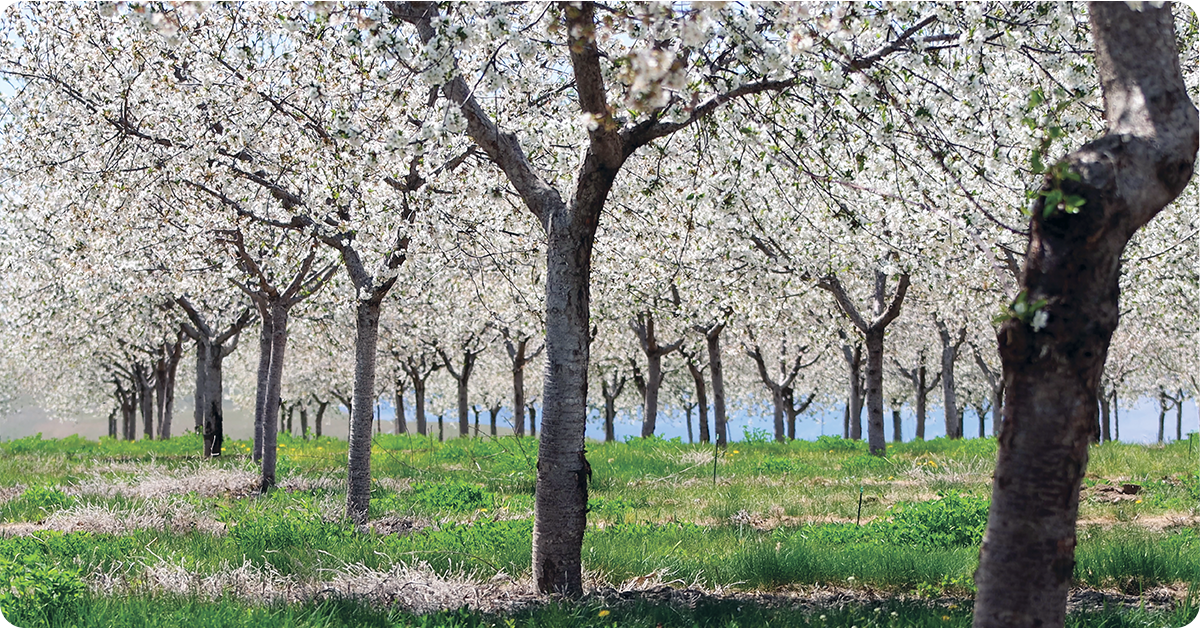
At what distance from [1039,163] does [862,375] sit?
131 feet

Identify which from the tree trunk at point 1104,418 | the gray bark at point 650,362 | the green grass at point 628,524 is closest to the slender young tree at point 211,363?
the green grass at point 628,524

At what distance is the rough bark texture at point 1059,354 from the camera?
9.59 feet

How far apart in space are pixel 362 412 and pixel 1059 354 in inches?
278

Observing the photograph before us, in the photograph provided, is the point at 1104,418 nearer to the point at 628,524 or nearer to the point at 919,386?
the point at 919,386

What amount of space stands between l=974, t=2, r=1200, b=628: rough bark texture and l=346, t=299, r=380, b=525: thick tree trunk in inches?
263

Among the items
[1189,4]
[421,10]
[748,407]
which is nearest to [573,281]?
[421,10]

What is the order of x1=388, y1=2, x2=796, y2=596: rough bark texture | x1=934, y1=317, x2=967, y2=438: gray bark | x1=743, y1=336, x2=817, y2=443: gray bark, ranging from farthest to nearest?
x1=743, y1=336, x2=817, y2=443: gray bark < x1=934, y1=317, x2=967, y2=438: gray bark < x1=388, y1=2, x2=796, y2=596: rough bark texture

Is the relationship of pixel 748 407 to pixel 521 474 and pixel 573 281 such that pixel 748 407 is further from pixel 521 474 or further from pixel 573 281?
pixel 573 281

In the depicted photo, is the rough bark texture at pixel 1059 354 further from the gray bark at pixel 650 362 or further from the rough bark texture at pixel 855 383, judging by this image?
the rough bark texture at pixel 855 383

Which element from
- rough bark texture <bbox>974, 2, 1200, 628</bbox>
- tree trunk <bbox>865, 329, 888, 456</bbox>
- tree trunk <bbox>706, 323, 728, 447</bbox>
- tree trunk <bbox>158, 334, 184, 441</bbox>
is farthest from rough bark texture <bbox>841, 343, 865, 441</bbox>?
rough bark texture <bbox>974, 2, 1200, 628</bbox>

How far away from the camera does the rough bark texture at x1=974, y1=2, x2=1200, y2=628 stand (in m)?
2.92

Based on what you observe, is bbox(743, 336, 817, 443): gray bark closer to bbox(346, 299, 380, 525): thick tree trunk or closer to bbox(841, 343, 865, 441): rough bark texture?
bbox(841, 343, 865, 441): rough bark texture

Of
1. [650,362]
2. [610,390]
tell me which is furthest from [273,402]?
[610,390]

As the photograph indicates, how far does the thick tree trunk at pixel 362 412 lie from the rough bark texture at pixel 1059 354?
6.68 meters
